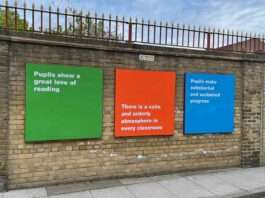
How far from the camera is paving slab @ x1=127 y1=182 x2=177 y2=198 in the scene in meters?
4.18

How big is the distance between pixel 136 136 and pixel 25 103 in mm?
2204

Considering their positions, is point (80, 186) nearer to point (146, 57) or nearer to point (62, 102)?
point (62, 102)

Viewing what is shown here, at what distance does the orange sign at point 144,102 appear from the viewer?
484 centimetres

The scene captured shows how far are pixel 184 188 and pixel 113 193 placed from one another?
133 centimetres

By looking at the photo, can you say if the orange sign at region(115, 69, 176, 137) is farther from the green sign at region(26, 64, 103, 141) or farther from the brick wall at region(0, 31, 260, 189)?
the green sign at region(26, 64, 103, 141)

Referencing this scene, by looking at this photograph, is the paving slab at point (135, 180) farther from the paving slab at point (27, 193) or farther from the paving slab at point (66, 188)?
the paving slab at point (27, 193)

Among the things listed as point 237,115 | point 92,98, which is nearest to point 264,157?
point 237,115

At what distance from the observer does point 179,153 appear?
5.38m

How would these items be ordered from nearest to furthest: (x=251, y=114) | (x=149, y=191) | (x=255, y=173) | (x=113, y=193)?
(x=113, y=193) < (x=149, y=191) < (x=255, y=173) < (x=251, y=114)

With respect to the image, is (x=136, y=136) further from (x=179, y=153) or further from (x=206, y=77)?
(x=206, y=77)

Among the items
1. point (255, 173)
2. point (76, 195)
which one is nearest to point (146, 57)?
point (76, 195)

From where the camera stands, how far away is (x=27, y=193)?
411 centimetres

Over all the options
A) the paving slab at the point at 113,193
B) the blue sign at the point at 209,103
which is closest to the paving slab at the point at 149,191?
the paving slab at the point at 113,193

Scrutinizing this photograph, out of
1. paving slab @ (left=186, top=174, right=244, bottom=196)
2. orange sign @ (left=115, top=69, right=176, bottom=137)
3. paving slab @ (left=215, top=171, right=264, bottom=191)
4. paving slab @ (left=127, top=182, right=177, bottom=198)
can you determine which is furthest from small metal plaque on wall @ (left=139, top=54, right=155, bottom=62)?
paving slab @ (left=215, top=171, right=264, bottom=191)
